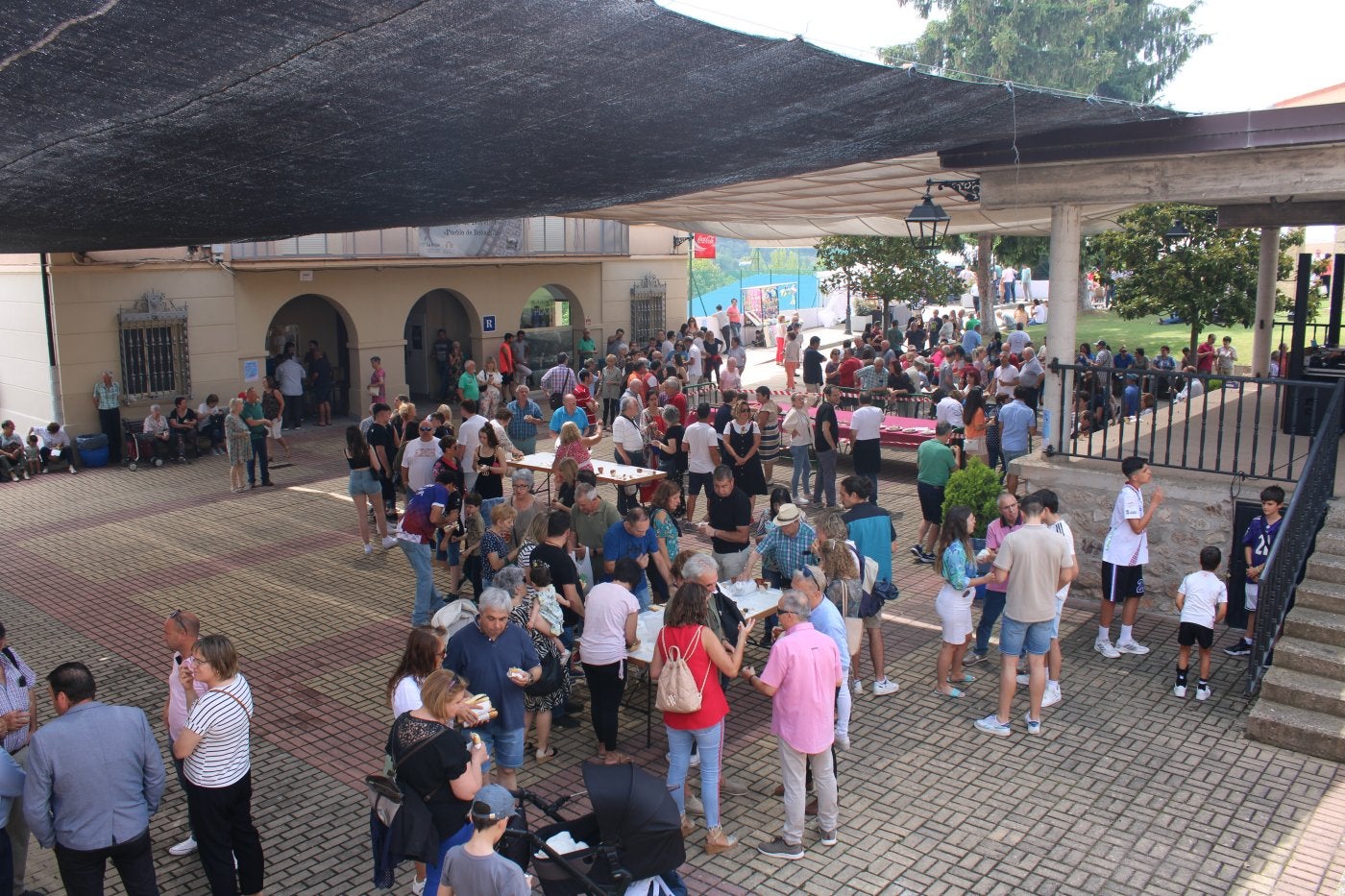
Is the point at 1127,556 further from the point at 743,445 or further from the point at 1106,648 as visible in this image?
the point at 743,445

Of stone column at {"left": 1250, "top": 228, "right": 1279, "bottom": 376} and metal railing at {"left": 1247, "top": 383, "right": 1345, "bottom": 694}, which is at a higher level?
stone column at {"left": 1250, "top": 228, "right": 1279, "bottom": 376}

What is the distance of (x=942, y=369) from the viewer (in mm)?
18656

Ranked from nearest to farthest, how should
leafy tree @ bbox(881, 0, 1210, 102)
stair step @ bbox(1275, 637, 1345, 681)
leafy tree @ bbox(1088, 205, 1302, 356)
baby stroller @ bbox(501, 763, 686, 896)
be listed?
1. baby stroller @ bbox(501, 763, 686, 896)
2. stair step @ bbox(1275, 637, 1345, 681)
3. leafy tree @ bbox(1088, 205, 1302, 356)
4. leafy tree @ bbox(881, 0, 1210, 102)

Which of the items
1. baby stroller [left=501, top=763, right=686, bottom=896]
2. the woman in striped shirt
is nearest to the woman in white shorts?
baby stroller [left=501, top=763, right=686, bottom=896]

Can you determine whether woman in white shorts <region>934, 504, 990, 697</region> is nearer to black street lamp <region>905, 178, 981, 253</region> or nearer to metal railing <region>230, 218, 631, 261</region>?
black street lamp <region>905, 178, 981, 253</region>

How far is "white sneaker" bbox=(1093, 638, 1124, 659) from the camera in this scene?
9.15 m

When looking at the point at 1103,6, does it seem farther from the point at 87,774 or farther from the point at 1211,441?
the point at 87,774

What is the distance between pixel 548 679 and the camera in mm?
7062

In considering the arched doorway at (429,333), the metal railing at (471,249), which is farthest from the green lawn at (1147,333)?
the arched doorway at (429,333)

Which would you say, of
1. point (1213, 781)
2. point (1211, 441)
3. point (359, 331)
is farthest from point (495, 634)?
point (359, 331)

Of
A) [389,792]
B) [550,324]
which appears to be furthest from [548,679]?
[550,324]

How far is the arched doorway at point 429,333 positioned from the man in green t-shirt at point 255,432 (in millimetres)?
9458

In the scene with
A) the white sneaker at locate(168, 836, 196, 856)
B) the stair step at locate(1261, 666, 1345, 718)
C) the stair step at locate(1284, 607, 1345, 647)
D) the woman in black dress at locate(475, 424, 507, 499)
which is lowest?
the white sneaker at locate(168, 836, 196, 856)

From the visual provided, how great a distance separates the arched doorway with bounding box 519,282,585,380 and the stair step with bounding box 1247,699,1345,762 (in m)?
20.1
